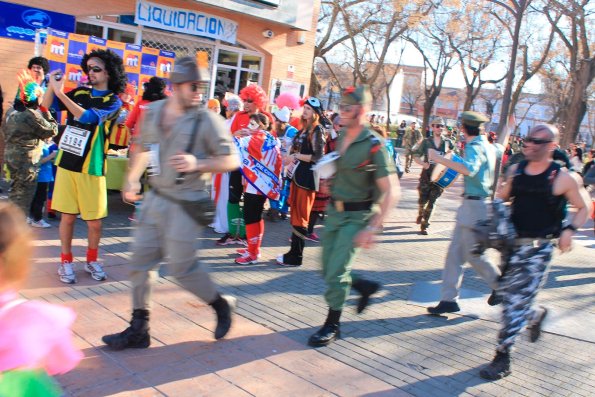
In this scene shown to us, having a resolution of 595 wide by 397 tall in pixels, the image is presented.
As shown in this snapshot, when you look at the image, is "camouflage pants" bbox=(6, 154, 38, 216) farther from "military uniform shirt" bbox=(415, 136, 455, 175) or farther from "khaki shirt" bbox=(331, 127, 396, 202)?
"military uniform shirt" bbox=(415, 136, 455, 175)

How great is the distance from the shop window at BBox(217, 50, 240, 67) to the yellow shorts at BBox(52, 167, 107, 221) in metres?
9.11

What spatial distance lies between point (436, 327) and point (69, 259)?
133 inches

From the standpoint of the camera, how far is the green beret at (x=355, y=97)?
163 inches

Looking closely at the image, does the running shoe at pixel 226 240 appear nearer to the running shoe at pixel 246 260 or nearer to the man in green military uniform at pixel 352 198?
the running shoe at pixel 246 260

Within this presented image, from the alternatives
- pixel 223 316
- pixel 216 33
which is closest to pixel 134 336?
pixel 223 316

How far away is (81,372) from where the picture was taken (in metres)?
3.41

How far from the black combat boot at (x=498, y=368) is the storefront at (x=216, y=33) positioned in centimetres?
719

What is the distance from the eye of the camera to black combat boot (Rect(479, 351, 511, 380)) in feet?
13.3

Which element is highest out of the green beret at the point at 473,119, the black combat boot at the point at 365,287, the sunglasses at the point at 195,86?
the green beret at the point at 473,119

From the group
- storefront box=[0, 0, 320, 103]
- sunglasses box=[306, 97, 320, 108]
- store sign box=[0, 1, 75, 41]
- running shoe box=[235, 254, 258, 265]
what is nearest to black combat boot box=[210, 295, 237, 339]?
running shoe box=[235, 254, 258, 265]

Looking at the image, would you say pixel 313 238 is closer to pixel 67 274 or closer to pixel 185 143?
pixel 67 274

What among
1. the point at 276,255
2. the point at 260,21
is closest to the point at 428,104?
the point at 260,21

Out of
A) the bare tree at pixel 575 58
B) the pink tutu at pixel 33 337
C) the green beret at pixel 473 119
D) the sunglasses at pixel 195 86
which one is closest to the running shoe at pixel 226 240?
the green beret at pixel 473 119

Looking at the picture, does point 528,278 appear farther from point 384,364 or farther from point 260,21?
point 260,21
